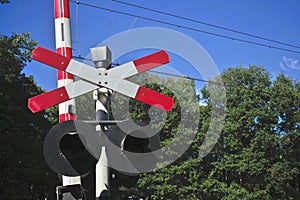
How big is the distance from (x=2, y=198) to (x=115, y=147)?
1674 centimetres

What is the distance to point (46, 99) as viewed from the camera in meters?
2.79

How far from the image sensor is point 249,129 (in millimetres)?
29156

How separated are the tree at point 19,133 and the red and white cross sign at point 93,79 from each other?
1529 cm

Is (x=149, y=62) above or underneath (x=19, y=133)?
underneath

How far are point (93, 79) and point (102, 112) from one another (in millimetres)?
228

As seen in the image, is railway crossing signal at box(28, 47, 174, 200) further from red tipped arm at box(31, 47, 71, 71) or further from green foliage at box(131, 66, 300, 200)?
green foliage at box(131, 66, 300, 200)

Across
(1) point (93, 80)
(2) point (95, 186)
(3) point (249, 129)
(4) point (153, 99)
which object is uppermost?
(3) point (249, 129)

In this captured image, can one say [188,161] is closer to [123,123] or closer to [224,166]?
[224,166]

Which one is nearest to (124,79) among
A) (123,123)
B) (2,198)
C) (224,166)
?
(123,123)

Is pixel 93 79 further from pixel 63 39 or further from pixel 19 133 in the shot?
pixel 19 133

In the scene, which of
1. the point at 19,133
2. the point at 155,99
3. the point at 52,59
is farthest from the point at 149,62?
the point at 19,133

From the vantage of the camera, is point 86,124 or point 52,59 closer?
point 86,124

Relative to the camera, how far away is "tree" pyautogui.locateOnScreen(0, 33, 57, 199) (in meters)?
18.2

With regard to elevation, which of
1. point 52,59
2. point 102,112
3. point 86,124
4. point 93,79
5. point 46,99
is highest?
point 52,59
